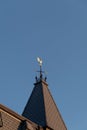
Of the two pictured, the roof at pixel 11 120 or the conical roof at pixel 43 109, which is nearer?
the roof at pixel 11 120

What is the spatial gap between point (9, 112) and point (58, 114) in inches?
322

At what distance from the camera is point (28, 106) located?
3597 centimetres

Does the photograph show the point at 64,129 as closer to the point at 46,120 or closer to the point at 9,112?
the point at 46,120

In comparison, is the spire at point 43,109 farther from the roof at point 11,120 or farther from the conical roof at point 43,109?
the roof at point 11,120

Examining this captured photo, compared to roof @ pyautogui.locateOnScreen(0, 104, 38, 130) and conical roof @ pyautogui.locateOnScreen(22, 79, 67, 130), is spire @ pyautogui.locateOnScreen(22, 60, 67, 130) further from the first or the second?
roof @ pyautogui.locateOnScreen(0, 104, 38, 130)

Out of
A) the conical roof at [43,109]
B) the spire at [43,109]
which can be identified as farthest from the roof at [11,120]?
the conical roof at [43,109]

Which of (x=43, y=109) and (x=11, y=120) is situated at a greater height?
(x=43, y=109)

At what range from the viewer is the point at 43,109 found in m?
34.4

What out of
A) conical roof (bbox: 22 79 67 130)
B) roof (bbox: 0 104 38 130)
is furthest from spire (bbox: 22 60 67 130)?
roof (bbox: 0 104 38 130)

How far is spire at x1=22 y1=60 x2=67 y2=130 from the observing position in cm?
3338

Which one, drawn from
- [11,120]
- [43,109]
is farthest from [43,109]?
[11,120]

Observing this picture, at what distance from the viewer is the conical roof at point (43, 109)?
110 feet

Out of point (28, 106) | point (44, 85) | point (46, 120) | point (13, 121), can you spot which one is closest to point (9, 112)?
point (13, 121)

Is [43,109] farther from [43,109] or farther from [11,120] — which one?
[11,120]
